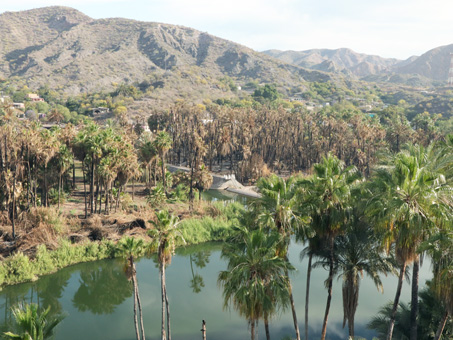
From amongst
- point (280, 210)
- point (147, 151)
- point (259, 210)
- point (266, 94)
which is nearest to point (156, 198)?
point (147, 151)

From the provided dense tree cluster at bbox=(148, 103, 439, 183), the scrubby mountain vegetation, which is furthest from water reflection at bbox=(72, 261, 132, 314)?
dense tree cluster at bbox=(148, 103, 439, 183)

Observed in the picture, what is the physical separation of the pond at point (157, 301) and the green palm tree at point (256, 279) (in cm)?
1112

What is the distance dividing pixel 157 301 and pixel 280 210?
1832cm

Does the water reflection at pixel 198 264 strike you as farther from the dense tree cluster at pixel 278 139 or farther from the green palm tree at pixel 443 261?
the dense tree cluster at pixel 278 139

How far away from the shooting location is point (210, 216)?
5041 cm

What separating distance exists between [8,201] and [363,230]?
36.5 m

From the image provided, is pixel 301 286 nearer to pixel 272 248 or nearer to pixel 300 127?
pixel 272 248

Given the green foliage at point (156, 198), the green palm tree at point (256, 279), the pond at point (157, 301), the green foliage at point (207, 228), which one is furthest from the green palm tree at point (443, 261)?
the green foliage at point (156, 198)

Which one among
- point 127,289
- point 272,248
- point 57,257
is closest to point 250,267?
point 272,248

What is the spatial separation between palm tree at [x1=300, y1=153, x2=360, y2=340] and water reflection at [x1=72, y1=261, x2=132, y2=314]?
2060 centimetres

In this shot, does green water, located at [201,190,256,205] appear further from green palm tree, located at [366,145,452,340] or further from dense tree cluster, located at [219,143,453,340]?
green palm tree, located at [366,145,452,340]

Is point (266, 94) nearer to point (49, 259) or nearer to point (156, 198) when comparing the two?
point (156, 198)

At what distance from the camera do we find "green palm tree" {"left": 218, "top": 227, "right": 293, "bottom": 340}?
1681 cm

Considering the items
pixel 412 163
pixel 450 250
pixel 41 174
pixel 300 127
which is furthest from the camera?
pixel 300 127
